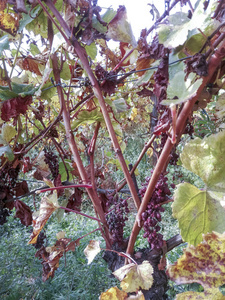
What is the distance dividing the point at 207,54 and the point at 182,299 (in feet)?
1.15

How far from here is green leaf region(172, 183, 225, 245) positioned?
45 cm

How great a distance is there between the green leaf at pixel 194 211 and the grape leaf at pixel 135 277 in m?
0.16

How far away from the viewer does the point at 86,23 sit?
24.2 inches

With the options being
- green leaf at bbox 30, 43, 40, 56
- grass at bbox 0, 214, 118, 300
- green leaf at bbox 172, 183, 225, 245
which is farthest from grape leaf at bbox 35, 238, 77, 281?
grass at bbox 0, 214, 118, 300

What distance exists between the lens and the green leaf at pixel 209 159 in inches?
16.3

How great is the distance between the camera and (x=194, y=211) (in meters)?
0.45

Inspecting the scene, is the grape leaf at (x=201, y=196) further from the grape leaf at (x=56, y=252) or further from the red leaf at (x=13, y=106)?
the red leaf at (x=13, y=106)

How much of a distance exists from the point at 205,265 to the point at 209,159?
0.22 metres

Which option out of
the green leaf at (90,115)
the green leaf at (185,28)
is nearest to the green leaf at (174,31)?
the green leaf at (185,28)

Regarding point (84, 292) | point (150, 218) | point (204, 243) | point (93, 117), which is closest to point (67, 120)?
point (93, 117)

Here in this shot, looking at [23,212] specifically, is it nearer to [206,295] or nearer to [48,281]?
[206,295]

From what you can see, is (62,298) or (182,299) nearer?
(182,299)

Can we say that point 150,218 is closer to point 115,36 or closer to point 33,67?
point 115,36

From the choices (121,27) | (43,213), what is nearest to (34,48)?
(121,27)
